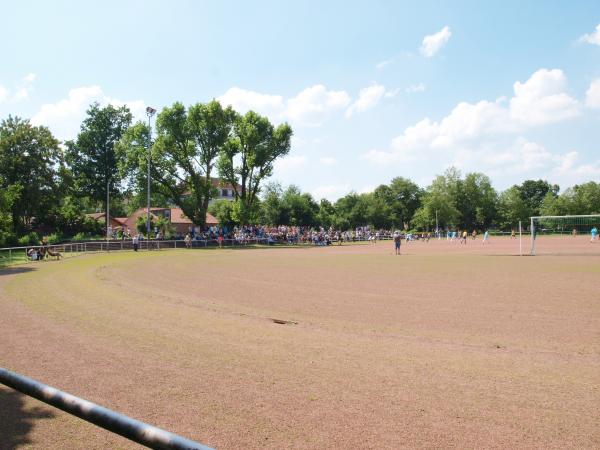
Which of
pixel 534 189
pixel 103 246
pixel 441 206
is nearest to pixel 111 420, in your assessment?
pixel 103 246

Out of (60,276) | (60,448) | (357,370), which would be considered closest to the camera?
(60,448)

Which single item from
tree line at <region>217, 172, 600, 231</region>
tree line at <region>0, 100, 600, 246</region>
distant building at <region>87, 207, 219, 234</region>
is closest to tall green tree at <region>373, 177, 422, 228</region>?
tree line at <region>217, 172, 600, 231</region>

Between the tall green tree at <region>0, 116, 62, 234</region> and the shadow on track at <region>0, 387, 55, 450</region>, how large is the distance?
4776cm

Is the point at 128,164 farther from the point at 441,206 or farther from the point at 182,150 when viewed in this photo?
the point at 441,206

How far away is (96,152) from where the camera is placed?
218 ft

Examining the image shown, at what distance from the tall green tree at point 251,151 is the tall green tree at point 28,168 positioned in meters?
18.8

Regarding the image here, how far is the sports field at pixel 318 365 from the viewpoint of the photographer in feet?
15.2

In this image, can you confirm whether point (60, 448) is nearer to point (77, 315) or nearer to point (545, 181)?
point (77, 315)

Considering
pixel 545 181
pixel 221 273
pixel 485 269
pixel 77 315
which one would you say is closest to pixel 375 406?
pixel 77 315

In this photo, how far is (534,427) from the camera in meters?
4.61

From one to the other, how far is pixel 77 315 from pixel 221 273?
9865mm

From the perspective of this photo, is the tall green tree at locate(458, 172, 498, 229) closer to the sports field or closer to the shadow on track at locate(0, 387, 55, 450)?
the sports field

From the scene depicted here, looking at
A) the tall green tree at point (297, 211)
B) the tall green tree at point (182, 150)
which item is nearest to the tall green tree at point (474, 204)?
the tall green tree at point (297, 211)

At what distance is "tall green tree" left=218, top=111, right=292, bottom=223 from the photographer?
54312 mm
